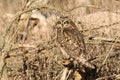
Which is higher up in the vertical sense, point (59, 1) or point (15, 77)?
point (59, 1)

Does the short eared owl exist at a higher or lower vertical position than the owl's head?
lower

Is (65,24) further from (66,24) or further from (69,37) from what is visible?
(69,37)

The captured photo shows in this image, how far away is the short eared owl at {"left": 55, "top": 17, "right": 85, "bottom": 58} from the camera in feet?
16.8

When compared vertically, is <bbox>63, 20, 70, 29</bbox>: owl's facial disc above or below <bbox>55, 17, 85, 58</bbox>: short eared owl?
above

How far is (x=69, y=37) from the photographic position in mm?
5188

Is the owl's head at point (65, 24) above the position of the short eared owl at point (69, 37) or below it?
above

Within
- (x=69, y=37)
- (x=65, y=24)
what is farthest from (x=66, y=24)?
(x=69, y=37)

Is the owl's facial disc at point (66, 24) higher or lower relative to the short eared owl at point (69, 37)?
higher

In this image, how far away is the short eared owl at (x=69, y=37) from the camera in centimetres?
511

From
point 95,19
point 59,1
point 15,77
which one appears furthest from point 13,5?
point 15,77

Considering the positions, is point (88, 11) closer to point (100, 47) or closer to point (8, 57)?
point (100, 47)

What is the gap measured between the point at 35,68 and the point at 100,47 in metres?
0.94

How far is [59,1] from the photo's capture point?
10430 mm

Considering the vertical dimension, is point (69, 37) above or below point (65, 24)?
below
